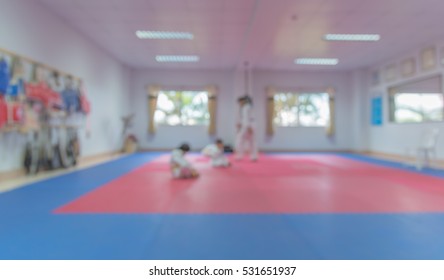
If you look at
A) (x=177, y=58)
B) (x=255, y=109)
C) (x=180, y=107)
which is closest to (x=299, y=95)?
(x=255, y=109)

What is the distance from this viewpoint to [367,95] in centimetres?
1128

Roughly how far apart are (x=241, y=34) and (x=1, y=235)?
6638mm

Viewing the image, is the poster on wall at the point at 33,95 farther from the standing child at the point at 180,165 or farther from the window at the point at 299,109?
the window at the point at 299,109

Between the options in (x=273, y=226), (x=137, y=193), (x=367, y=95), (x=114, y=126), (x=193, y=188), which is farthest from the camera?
(x=367, y=95)

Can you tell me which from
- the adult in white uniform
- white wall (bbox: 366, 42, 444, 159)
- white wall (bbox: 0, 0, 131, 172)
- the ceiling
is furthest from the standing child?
white wall (bbox: 366, 42, 444, 159)

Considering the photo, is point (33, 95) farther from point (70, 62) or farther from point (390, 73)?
point (390, 73)

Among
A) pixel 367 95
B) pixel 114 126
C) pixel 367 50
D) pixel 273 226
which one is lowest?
pixel 273 226

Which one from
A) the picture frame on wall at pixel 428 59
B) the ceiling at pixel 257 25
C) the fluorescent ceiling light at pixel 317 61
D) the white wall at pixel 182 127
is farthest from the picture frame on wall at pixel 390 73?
the white wall at pixel 182 127

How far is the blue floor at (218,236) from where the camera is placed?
1.96 meters

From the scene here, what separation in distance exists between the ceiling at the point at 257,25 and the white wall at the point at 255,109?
2045 millimetres

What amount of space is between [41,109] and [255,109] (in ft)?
25.8

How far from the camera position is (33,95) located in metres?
5.30
